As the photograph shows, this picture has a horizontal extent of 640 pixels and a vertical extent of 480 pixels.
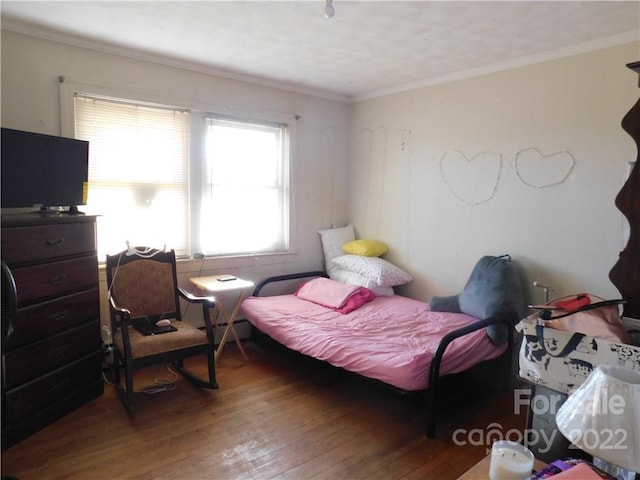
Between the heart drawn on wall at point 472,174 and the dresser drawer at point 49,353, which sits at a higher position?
the heart drawn on wall at point 472,174

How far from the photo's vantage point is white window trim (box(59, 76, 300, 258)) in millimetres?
3086

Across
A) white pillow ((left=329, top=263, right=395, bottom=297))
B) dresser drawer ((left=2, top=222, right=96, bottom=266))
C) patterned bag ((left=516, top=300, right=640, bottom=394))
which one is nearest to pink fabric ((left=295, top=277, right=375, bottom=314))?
white pillow ((left=329, top=263, right=395, bottom=297))

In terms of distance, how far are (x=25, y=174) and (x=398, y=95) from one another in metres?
3.29

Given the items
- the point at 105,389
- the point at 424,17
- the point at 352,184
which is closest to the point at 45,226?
the point at 105,389

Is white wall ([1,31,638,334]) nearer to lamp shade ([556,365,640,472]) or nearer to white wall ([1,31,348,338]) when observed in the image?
white wall ([1,31,348,338])

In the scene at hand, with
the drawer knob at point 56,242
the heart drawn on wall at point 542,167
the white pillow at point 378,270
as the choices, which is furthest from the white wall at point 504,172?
the drawer knob at point 56,242

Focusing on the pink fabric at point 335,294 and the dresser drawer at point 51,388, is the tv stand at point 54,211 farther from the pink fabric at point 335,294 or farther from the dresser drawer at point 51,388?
the pink fabric at point 335,294

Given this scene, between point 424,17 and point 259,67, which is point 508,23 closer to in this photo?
point 424,17

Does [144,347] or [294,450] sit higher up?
[144,347]

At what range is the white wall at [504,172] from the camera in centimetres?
290

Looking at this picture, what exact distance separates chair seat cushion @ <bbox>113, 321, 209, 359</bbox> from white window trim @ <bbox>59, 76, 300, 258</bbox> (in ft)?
3.49

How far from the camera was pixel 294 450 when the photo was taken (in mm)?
2398

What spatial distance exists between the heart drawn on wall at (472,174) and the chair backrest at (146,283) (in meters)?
2.56

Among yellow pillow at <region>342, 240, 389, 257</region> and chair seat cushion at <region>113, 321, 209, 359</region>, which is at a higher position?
yellow pillow at <region>342, 240, 389, 257</region>
